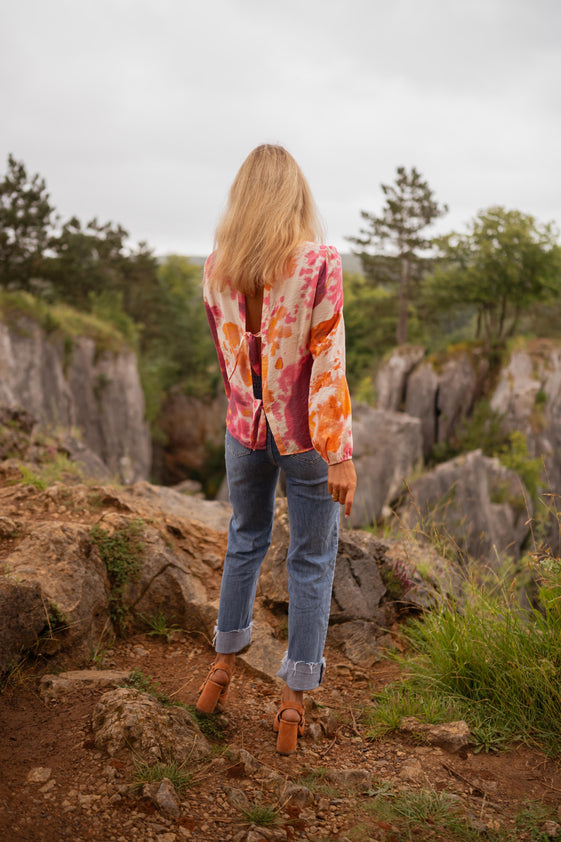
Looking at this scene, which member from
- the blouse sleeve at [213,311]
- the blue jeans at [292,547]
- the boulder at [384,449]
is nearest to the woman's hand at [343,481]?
the blue jeans at [292,547]

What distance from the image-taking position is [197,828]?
5.34ft

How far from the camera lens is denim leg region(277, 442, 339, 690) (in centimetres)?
210

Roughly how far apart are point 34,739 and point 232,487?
1034 mm

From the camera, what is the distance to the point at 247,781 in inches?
73.6

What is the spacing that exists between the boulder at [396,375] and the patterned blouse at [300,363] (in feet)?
82.6

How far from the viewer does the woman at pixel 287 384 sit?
201 centimetres

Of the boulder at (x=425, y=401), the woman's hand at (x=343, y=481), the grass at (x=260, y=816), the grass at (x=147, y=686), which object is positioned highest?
the woman's hand at (x=343, y=481)

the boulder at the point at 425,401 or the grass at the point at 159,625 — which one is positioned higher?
the grass at the point at 159,625

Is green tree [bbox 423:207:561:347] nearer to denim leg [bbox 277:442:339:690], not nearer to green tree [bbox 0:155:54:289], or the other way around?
green tree [bbox 0:155:54:289]

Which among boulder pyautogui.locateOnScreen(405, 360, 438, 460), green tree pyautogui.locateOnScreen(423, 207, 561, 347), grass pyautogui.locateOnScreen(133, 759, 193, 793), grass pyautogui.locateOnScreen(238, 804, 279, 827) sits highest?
green tree pyautogui.locateOnScreen(423, 207, 561, 347)

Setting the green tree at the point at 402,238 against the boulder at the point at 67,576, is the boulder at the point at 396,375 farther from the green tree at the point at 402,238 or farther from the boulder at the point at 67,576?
the boulder at the point at 67,576

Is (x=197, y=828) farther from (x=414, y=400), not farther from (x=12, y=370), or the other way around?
(x=414, y=400)

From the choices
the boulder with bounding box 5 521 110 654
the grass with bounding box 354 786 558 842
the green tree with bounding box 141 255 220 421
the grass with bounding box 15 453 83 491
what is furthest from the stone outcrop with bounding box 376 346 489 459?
the grass with bounding box 354 786 558 842

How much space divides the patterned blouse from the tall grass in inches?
43.8
